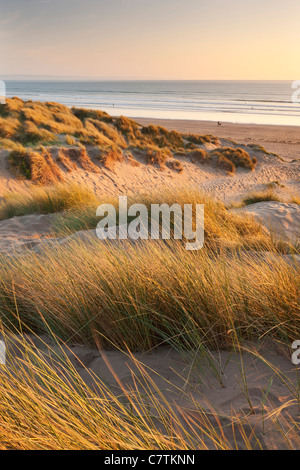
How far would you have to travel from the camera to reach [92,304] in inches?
101

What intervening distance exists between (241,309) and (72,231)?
4.06 m

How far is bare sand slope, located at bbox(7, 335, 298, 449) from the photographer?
5.26ft

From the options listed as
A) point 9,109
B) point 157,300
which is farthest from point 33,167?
point 157,300

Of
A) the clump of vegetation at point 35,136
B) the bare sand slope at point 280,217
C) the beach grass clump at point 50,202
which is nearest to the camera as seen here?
the bare sand slope at point 280,217

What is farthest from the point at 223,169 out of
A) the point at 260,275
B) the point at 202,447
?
the point at 202,447

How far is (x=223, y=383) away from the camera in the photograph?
1.95m

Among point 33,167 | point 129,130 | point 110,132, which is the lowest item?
point 33,167

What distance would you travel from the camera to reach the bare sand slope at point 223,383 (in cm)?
160

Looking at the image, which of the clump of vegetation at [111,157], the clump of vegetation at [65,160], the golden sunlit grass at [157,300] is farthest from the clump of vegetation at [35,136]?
the golden sunlit grass at [157,300]

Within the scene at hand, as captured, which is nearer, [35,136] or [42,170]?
[42,170]

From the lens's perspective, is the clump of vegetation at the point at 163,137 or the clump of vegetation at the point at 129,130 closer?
the clump of vegetation at the point at 129,130

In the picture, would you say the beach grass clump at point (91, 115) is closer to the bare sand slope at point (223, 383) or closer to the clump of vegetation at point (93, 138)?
the clump of vegetation at point (93, 138)

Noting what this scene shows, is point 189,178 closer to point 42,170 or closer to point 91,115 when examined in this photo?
point 42,170
